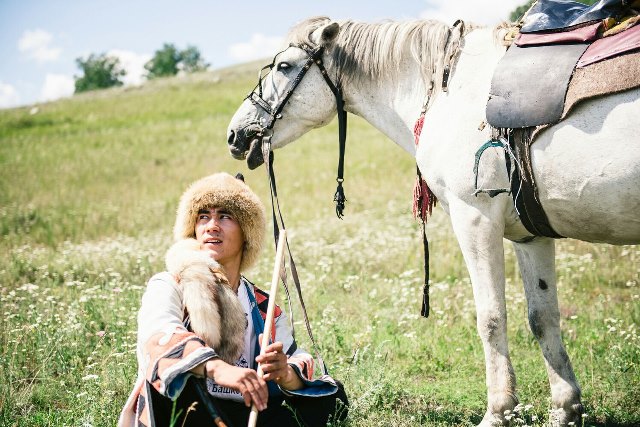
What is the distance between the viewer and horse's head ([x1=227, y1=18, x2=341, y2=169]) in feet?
12.5

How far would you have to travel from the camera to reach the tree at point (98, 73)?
84438mm

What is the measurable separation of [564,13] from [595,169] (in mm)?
943

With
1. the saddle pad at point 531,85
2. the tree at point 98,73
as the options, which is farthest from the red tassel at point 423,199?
the tree at point 98,73

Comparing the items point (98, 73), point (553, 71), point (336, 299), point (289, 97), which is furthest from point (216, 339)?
point (98, 73)

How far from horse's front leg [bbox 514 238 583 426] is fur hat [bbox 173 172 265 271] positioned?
1613mm

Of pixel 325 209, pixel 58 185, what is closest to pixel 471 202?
pixel 325 209

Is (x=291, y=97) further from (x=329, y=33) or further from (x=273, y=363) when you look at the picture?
(x=273, y=363)

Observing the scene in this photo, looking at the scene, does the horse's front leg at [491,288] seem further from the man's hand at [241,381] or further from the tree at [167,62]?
the tree at [167,62]

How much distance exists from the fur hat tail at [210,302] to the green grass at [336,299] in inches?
40.0

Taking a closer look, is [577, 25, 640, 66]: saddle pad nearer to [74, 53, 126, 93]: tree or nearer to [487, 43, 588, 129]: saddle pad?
[487, 43, 588, 129]: saddle pad

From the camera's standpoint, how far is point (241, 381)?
7.82 feet

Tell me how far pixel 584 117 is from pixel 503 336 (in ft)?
4.05

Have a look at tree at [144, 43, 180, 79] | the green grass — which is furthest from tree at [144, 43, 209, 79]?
the green grass

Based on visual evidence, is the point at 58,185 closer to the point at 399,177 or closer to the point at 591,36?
the point at 399,177
